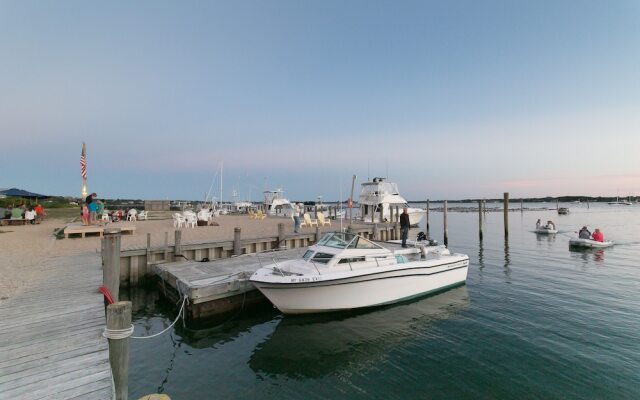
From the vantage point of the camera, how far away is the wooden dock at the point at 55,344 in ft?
12.1

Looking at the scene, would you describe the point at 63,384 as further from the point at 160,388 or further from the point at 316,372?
the point at 316,372

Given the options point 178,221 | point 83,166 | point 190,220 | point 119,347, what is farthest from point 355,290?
point 190,220

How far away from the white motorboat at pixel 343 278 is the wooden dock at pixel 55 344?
379 cm

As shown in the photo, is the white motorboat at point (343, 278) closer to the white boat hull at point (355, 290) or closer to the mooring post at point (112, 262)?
the white boat hull at point (355, 290)

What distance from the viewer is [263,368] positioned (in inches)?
251

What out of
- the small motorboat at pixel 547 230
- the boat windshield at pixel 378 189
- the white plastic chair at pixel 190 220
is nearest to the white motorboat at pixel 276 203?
the boat windshield at pixel 378 189

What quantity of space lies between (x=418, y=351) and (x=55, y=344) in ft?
21.9

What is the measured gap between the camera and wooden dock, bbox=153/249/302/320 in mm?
8320

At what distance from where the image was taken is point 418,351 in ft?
23.4

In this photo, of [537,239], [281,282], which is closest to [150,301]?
[281,282]

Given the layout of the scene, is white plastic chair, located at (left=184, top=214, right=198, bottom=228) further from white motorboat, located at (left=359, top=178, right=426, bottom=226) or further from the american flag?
white motorboat, located at (left=359, top=178, right=426, bottom=226)

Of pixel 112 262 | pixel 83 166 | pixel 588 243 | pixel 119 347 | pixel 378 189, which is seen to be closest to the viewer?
pixel 119 347

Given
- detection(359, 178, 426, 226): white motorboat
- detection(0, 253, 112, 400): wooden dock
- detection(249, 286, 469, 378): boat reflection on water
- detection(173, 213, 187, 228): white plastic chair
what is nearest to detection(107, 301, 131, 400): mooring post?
detection(0, 253, 112, 400): wooden dock

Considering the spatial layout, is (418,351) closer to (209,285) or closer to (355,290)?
(355,290)
